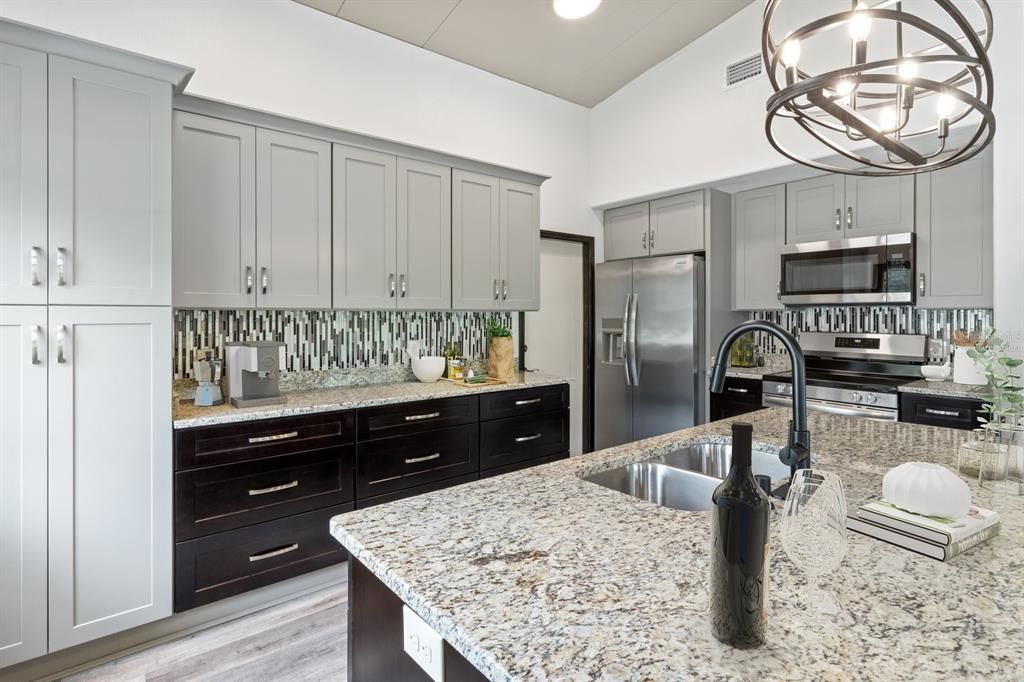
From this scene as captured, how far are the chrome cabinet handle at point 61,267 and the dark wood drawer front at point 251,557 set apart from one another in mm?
1123

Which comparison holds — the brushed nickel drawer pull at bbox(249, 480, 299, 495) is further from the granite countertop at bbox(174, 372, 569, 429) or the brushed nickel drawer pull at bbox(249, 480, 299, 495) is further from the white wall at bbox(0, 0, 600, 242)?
the white wall at bbox(0, 0, 600, 242)

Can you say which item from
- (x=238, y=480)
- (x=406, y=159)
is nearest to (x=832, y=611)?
(x=238, y=480)

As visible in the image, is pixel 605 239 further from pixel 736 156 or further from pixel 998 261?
pixel 998 261

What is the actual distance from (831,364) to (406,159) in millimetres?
3340

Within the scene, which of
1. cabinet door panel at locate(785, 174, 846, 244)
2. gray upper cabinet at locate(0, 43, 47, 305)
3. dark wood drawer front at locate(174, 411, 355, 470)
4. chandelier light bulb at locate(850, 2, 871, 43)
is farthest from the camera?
cabinet door panel at locate(785, 174, 846, 244)

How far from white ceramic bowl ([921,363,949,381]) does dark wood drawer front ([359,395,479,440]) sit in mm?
2793

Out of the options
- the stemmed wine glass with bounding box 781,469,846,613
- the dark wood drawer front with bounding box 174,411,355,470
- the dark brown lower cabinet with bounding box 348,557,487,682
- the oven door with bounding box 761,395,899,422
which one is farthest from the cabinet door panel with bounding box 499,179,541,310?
the stemmed wine glass with bounding box 781,469,846,613

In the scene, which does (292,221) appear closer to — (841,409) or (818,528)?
(818,528)

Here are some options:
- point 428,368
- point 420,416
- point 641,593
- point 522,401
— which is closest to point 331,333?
point 428,368

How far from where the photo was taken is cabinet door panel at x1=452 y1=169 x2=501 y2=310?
3.42m

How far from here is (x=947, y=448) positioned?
66.3 inches

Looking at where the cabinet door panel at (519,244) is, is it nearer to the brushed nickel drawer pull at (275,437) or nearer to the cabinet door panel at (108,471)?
the brushed nickel drawer pull at (275,437)

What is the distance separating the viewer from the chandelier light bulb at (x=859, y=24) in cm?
106

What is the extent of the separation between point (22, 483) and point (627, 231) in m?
4.15
